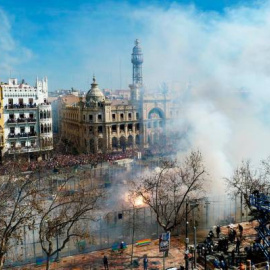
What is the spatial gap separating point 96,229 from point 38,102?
30544mm

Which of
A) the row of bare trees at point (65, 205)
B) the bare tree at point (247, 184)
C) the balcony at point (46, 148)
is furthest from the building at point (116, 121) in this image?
the bare tree at point (247, 184)

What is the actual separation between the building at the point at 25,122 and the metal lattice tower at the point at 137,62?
6106 centimetres

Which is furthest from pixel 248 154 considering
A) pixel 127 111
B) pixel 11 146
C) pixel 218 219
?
pixel 11 146

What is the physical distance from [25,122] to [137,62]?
218 feet

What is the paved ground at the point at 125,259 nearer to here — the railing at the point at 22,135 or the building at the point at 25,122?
the building at the point at 25,122

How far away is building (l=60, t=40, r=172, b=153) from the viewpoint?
60.1m

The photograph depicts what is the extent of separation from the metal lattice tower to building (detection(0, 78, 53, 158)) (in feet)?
200

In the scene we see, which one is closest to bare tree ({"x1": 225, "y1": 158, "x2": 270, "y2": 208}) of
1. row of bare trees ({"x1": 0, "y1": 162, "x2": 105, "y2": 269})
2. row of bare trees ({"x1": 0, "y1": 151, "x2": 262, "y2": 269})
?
row of bare trees ({"x1": 0, "y1": 151, "x2": 262, "y2": 269})

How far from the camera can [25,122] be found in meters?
47.0

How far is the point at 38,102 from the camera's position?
48844mm

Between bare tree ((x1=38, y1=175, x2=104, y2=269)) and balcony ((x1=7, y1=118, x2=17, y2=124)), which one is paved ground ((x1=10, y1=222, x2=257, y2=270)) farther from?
balcony ((x1=7, y1=118, x2=17, y2=124))

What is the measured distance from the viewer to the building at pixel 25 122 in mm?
45688

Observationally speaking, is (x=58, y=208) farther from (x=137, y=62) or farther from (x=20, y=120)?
(x=137, y=62)

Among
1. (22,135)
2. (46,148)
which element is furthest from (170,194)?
(22,135)
